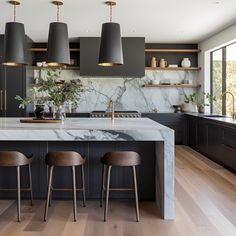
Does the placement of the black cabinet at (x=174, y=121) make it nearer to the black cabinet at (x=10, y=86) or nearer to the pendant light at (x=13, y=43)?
the black cabinet at (x=10, y=86)

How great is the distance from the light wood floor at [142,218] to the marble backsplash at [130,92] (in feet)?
14.6

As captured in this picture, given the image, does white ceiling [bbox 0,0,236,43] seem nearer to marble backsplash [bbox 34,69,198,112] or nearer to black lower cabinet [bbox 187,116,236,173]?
marble backsplash [bbox 34,69,198,112]

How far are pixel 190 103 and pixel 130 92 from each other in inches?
60.6

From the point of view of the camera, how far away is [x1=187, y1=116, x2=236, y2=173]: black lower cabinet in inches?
219

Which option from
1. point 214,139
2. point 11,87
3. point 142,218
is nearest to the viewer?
point 142,218

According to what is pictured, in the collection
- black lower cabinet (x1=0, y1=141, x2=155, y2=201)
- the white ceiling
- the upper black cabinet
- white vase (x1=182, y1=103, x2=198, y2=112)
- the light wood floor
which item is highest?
the white ceiling

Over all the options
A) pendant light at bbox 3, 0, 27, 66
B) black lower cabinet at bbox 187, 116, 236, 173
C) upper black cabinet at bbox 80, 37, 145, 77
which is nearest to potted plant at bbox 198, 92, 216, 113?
black lower cabinet at bbox 187, 116, 236, 173

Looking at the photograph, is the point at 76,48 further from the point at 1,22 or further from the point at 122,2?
the point at 122,2

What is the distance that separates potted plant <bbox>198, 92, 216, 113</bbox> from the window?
0.55ft

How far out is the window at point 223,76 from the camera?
7.43m

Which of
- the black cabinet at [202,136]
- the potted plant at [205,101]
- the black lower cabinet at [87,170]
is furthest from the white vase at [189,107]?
the black lower cabinet at [87,170]

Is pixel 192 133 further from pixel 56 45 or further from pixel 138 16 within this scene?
pixel 56 45

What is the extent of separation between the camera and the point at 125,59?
8.16 meters

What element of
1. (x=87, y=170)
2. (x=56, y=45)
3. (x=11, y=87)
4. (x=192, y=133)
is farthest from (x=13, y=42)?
(x=192, y=133)
